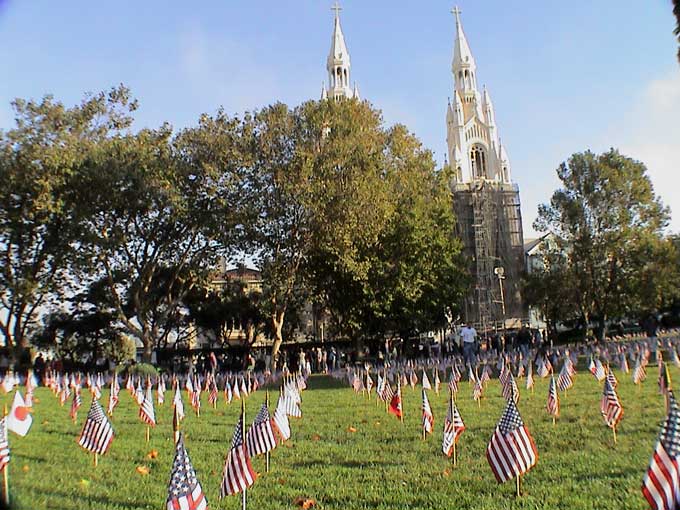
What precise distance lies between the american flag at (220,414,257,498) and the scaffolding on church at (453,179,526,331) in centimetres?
5013

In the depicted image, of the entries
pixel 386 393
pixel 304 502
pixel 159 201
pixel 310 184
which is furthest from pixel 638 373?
pixel 159 201

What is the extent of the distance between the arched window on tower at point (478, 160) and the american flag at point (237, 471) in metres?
86.4

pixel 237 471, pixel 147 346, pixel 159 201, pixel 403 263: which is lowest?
pixel 237 471

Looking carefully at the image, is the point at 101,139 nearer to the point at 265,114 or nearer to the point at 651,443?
the point at 265,114

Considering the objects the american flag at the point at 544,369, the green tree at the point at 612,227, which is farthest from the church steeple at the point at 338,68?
the american flag at the point at 544,369

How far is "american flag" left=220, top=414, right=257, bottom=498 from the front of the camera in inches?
242

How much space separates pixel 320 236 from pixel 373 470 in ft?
80.3

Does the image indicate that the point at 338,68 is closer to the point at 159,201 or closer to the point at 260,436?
the point at 159,201

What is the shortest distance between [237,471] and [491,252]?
55.5 m

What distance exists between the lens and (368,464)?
8.12 m

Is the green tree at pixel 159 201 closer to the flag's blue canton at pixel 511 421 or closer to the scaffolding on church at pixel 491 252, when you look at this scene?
the flag's blue canton at pixel 511 421

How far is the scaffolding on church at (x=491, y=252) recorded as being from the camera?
56.9 metres

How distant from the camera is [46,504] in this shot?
6484mm

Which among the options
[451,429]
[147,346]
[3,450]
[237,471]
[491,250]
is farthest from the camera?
[491,250]
